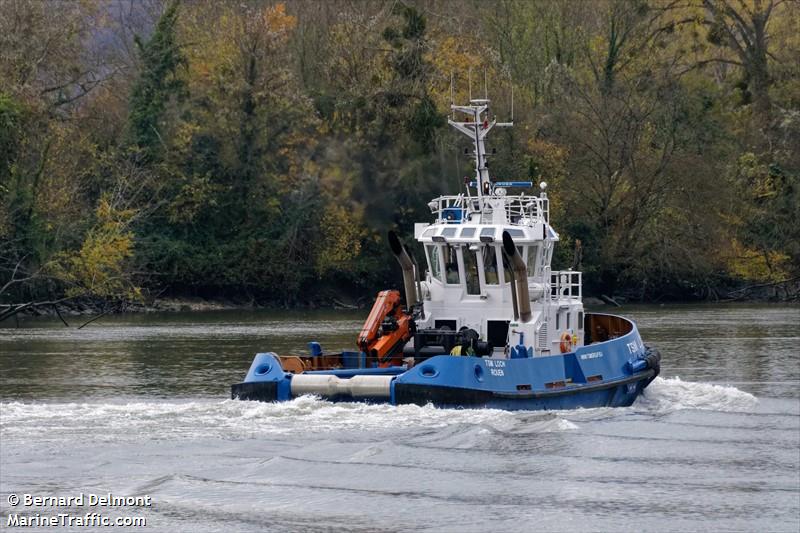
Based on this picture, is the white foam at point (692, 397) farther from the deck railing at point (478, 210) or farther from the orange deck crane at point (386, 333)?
the orange deck crane at point (386, 333)

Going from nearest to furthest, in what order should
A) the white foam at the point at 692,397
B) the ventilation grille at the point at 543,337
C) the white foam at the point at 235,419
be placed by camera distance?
the white foam at the point at 235,419 → the ventilation grille at the point at 543,337 → the white foam at the point at 692,397

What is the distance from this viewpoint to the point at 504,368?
24719mm

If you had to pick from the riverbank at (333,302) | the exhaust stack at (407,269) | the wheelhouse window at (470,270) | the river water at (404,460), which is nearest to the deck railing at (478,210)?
the wheelhouse window at (470,270)

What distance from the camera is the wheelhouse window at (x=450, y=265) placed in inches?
1077

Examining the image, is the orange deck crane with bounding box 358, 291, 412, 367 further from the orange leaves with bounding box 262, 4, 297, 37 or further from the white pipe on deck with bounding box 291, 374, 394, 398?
the orange leaves with bounding box 262, 4, 297, 37

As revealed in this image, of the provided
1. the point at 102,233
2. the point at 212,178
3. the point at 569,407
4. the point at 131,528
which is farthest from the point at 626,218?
the point at 131,528

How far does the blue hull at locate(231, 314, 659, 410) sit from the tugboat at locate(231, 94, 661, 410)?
0.07 feet

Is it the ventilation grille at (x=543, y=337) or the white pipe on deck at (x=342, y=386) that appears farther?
the ventilation grille at (x=543, y=337)

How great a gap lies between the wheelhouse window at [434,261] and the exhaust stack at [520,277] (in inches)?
73.4

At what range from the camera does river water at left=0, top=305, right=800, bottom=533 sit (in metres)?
17.7

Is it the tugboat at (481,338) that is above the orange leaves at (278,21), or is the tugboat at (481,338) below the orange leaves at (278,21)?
below

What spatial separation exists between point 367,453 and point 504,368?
454 centimetres

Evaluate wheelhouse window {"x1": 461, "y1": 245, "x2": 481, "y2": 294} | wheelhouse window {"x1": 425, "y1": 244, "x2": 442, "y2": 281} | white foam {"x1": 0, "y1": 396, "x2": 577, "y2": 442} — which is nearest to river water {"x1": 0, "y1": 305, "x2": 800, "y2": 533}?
white foam {"x1": 0, "y1": 396, "x2": 577, "y2": 442}

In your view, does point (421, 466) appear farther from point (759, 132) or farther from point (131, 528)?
point (759, 132)
